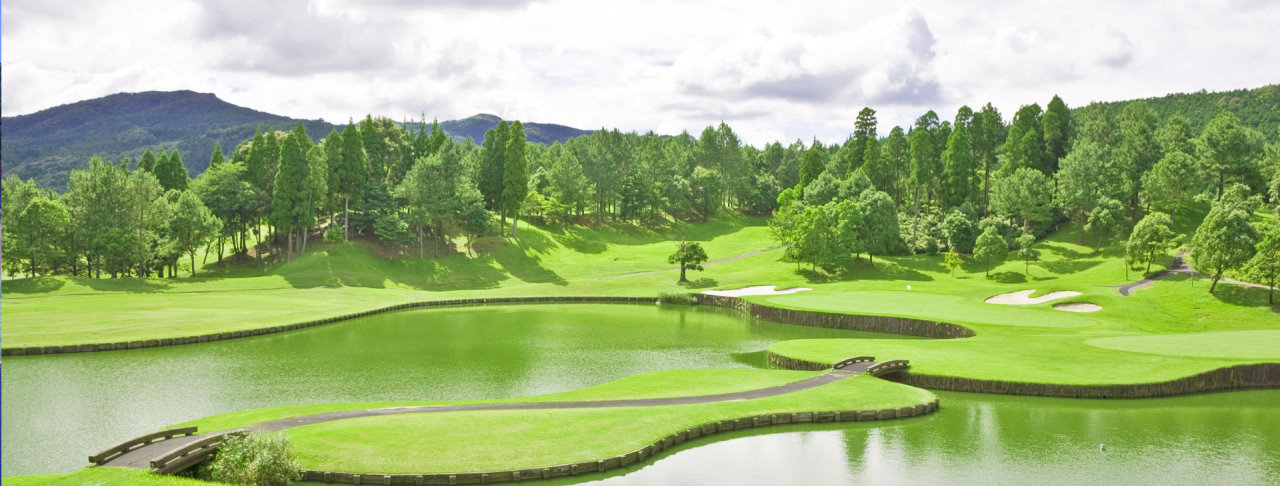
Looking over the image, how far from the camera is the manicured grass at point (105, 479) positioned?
925 inches

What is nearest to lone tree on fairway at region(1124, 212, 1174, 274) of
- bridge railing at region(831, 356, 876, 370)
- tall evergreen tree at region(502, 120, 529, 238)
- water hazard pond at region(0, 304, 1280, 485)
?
water hazard pond at region(0, 304, 1280, 485)

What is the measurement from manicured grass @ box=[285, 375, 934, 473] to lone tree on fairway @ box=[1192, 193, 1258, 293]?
44067 millimetres

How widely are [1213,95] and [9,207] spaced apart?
210622 millimetres

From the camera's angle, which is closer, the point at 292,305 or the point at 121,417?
the point at 121,417

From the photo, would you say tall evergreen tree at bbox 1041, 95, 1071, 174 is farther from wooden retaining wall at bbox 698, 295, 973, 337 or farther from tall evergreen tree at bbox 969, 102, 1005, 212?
wooden retaining wall at bbox 698, 295, 973, 337

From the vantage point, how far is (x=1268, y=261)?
62.2 meters

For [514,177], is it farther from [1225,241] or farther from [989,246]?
[1225,241]

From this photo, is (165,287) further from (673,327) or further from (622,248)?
(622,248)

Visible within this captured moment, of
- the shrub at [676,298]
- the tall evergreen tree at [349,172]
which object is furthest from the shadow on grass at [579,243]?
the shrub at [676,298]

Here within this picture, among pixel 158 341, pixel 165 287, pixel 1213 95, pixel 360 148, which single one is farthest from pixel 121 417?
pixel 1213 95

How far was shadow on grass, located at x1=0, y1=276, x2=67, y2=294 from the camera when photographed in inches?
2768

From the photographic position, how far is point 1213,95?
184 metres

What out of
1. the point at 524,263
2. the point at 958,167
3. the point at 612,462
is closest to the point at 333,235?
the point at 524,263

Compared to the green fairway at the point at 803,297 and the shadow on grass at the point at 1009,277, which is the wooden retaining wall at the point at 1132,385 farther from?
the shadow on grass at the point at 1009,277
